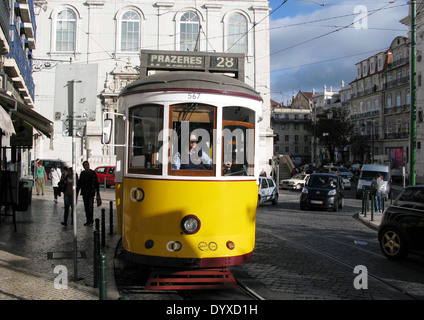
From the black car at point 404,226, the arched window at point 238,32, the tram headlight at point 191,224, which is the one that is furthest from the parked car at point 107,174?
the tram headlight at point 191,224

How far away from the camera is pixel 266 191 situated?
68.4 ft

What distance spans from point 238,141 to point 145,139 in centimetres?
140

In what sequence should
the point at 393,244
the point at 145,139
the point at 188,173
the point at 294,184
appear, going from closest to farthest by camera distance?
1. the point at 188,173
2. the point at 145,139
3. the point at 393,244
4. the point at 294,184

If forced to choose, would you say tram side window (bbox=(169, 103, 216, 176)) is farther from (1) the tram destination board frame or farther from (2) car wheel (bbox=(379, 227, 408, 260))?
(2) car wheel (bbox=(379, 227, 408, 260))

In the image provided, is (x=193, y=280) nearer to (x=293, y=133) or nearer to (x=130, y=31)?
(x=130, y=31)

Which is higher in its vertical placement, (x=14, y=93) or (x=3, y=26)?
(x=3, y=26)

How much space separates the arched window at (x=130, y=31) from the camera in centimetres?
3778

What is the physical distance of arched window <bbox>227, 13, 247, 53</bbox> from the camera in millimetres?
38531

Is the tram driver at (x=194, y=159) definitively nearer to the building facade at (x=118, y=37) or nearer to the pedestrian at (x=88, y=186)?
the pedestrian at (x=88, y=186)

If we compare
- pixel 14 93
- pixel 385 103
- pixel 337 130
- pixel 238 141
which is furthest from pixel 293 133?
pixel 238 141

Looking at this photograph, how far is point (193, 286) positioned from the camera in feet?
19.9

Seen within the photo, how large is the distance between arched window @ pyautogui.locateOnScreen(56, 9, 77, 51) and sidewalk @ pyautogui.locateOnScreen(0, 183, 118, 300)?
27620mm

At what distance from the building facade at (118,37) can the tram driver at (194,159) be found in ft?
103

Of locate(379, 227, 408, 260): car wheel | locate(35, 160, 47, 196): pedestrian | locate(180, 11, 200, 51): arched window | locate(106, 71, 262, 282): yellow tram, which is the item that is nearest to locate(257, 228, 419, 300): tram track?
locate(379, 227, 408, 260): car wheel
